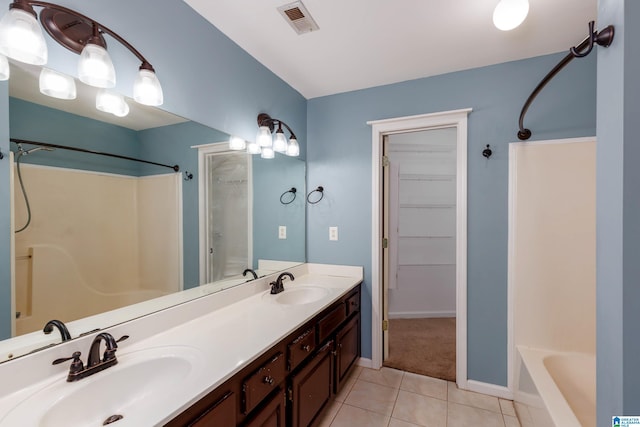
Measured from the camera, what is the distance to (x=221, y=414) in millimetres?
921

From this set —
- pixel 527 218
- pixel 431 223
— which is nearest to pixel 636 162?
pixel 527 218

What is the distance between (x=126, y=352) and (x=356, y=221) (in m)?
1.78

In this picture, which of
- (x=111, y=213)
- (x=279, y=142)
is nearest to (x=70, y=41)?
(x=111, y=213)

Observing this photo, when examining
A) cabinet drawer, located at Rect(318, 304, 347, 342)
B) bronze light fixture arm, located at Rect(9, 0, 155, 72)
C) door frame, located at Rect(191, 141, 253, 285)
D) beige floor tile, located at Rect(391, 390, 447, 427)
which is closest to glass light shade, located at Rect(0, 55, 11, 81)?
bronze light fixture arm, located at Rect(9, 0, 155, 72)

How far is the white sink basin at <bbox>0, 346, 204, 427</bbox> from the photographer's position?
76 centimetres

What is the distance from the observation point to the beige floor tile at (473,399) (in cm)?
191

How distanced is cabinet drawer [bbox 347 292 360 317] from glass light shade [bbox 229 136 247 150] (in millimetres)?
1362

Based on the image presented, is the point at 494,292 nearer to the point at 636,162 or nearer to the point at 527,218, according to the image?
the point at 527,218

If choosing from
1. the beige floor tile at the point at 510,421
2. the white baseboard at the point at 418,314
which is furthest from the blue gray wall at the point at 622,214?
the white baseboard at the point at 418,314

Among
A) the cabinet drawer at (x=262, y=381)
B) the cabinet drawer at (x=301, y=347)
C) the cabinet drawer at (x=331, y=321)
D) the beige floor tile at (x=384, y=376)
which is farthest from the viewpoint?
the beige floor tile at (x=384, y=376)

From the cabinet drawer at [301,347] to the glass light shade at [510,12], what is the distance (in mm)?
1831

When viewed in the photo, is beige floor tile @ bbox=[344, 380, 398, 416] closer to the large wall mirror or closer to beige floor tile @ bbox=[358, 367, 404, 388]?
beige floor tile @ bbox=[358, 367, 404, 388]

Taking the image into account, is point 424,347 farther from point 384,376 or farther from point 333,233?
point 333,233

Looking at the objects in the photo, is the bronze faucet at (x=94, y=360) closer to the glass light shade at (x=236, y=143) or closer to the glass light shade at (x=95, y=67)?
the glass light shade at (x=95, y=67)
